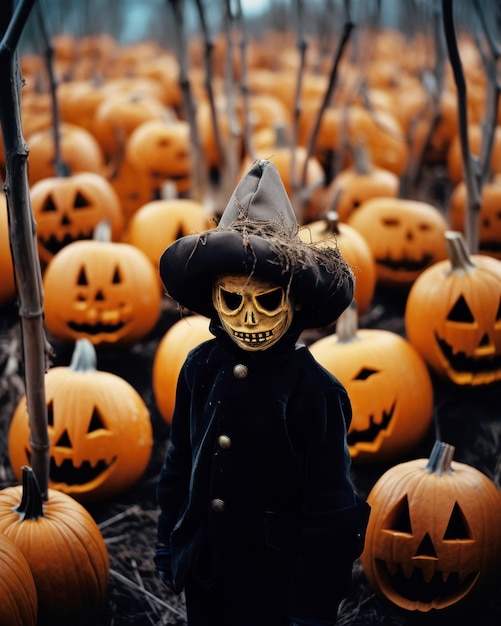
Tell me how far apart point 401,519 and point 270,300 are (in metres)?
1.21

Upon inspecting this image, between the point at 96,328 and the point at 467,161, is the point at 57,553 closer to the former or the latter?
the point at 96,328

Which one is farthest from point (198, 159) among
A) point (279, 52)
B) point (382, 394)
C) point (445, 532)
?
point (279, 52)

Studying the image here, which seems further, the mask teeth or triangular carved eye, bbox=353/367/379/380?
triangular carved eye, bbox=353/367/379/380

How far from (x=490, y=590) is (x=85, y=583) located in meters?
1.41

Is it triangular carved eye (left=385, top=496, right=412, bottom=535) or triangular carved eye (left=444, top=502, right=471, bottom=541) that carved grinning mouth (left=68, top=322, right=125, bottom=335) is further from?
triangular carved eye (left=444, top=502, right=471, bottom=541)

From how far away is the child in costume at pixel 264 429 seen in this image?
2.08 m

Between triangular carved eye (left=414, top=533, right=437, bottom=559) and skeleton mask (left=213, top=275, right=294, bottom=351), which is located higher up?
skeleton mask (left=213, top=275, right=294, bottom=351)

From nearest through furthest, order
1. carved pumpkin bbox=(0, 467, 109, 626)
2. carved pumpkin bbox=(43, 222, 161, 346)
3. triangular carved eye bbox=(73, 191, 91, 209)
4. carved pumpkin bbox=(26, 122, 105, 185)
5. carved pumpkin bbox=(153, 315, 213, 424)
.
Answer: carved pumpkin bbox=(0, 467, 109, 626) → carved pumpkin bbox=(153, 315, 213, 424) → carved pumpkin bbox=(43, 222, 161, 346) → triangular carved eye bbox=(73, 191, 91, 209) → carved pumpkin bbox=(26, 122, 105, 185)

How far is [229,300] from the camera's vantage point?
213 centimetres

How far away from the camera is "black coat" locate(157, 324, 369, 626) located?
7.00 feet

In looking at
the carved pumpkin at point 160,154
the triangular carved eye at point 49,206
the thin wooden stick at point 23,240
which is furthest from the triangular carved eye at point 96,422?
the carved pumpkin at point 160,154

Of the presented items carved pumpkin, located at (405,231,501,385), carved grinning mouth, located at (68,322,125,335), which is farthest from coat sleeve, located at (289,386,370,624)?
carved grinning mouth, located at (68,322,125,335)

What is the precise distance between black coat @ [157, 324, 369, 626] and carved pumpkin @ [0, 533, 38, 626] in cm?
47

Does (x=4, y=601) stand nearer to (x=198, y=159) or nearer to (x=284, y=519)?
(x=284, y=519)
